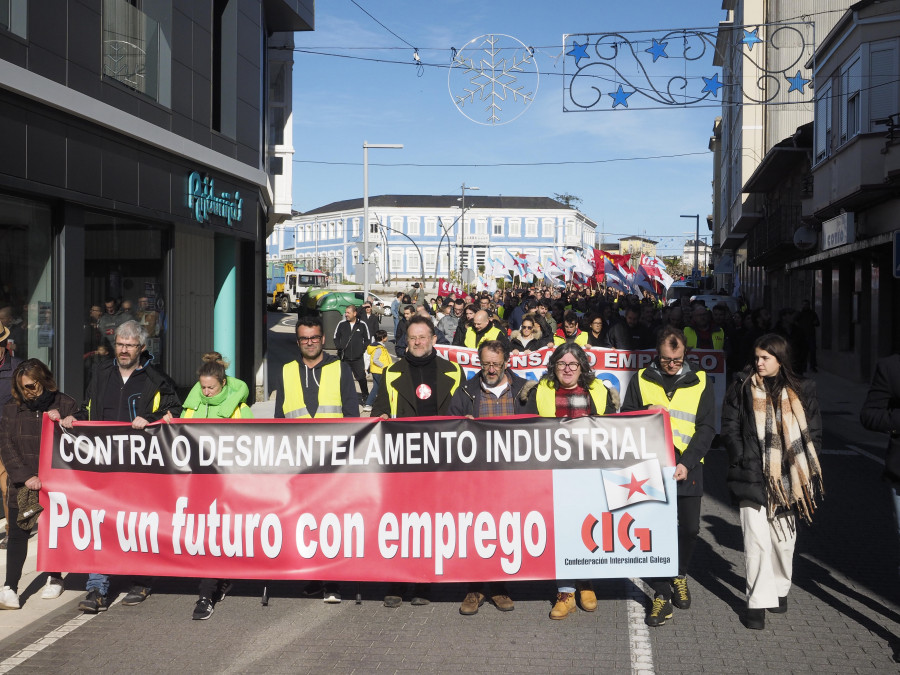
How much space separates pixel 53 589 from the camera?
659 cm

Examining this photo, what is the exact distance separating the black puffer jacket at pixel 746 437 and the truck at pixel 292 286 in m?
62.0

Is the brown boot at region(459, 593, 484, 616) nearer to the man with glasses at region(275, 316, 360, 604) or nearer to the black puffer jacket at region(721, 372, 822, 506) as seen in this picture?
the man with glasses at region(275, 316, 360, 604)

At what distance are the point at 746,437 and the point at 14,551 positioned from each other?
15.1ft

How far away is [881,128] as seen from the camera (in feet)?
66.3

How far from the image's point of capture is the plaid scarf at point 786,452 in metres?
5.90

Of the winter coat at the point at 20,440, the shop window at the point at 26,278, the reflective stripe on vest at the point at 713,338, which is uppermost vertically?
the shop window at the point at 26,278

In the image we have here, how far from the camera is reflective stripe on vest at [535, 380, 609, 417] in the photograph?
21.1 ft

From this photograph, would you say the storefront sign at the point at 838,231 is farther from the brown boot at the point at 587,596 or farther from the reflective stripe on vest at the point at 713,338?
the brown boot at the point at 587,596

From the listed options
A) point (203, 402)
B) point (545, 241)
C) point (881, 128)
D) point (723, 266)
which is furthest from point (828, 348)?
point (545, 241)

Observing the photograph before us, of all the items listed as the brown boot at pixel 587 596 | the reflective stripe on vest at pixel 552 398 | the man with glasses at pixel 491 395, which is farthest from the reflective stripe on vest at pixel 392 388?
the brown boot at pixel 587 596

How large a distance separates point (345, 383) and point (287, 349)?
2628 centimetres

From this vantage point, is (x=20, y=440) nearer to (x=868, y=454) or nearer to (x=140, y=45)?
(x=140, y=45)

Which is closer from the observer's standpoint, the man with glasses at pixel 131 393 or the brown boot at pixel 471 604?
the brown boot at pixel 471 604

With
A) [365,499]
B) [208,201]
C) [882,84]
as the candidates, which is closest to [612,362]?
[208,201]
